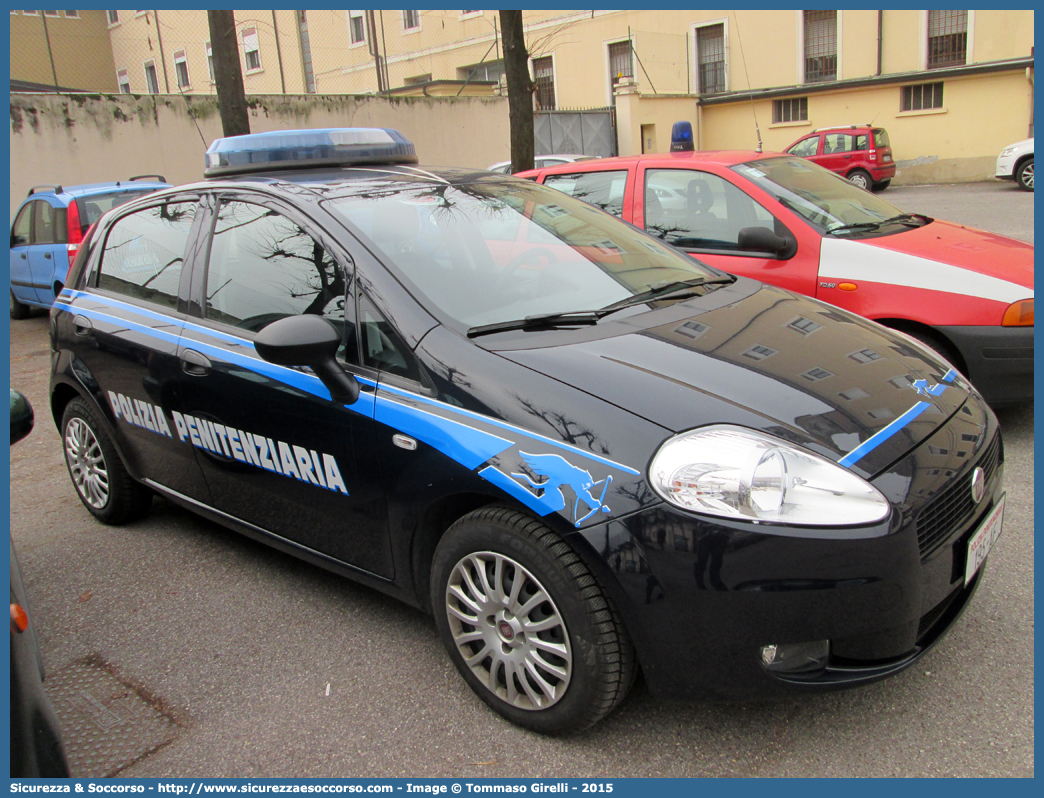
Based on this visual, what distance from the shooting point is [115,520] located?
13.2 ft

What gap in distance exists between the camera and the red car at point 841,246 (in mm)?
4266

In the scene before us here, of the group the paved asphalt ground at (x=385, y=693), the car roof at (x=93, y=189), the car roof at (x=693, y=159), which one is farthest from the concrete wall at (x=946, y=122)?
the paved asphalt ground at (x=385, y=693)

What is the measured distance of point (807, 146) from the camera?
23469mm

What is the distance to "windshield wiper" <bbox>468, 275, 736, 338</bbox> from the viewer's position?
8.55ft

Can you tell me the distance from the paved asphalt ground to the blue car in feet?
18.9

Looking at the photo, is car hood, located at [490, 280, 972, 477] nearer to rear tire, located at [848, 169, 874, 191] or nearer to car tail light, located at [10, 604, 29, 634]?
car tail light, located at [10, 604, 29, 634]

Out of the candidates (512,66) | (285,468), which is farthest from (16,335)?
(285,468)

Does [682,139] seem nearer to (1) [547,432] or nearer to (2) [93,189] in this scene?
Result: (1) [547,432]

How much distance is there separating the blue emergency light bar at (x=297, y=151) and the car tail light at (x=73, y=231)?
5.48m

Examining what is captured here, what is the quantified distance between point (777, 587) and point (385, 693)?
4.44 feet

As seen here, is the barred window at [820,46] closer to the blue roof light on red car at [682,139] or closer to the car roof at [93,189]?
the blue roof light on red car at [682,139]

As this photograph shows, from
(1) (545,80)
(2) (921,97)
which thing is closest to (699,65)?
(1) (545,80)

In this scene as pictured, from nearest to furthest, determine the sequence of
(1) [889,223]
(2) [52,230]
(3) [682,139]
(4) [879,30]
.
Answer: (1) [889,223] → (3) [682,139] → (2) [52,230] → (4) [879,30]

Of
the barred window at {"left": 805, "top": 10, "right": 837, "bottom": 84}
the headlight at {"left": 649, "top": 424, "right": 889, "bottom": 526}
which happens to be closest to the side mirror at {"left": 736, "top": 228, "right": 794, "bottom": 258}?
the headlight at {"left": 649, "top": 424, "right": 889, "bottom": 526}
